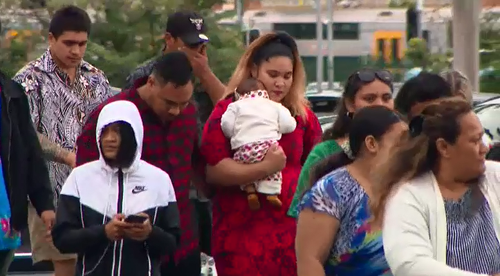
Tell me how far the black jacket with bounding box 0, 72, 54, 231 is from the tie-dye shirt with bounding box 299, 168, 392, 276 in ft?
5.46

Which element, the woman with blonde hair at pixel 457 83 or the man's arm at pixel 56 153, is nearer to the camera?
the woman with blonde hair at pixel 457 83

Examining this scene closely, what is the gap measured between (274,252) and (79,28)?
1.78 m

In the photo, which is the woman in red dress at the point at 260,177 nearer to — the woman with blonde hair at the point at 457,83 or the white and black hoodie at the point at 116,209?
the white and black hoodie at the point at 116,209

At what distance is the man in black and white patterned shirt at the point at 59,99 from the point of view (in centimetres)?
627

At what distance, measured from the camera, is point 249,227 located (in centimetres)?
567

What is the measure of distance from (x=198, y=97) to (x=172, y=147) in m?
1.16

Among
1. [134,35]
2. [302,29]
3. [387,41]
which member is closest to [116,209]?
[134,35]

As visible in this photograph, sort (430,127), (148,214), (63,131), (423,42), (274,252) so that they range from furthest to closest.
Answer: (423,42) < (63,131) < (274,252) < (148,214) < (430,127)

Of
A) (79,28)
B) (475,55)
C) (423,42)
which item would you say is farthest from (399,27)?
(79,28)

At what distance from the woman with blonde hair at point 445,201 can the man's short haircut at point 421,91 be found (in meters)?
1.51

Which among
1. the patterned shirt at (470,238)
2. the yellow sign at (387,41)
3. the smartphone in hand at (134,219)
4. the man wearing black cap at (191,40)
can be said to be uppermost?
the man wearing black cap at (191,40)

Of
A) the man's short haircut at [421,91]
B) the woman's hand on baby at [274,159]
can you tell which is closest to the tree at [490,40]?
the man's short haircut at [421,91]

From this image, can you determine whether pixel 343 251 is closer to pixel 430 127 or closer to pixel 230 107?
pixel 430 127

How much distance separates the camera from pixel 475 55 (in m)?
15.3
